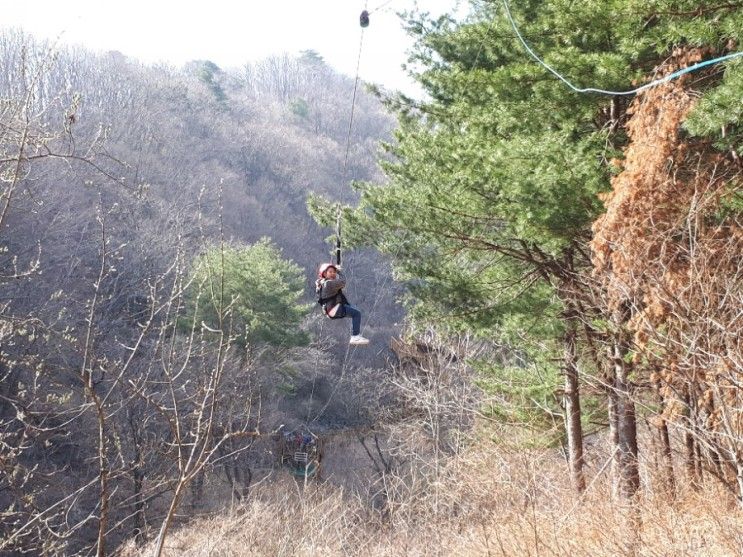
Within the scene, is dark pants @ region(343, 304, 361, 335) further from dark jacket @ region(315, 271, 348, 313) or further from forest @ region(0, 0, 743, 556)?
forest @ region(0, 0, 743, 556)

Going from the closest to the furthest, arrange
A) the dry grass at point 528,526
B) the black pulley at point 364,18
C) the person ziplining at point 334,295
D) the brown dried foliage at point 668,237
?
the brown dried foliage at point 668,237 < the dry grass at point 528,526 < the black pulley at point 364,18 < the person ziplining at point 334,295

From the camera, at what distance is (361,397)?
3130cm

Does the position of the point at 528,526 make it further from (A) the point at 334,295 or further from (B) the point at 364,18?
(B) the point at 364,18

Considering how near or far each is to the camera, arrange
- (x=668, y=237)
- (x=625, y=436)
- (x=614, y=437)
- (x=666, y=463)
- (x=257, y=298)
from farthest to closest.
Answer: (x=257, y=298), (x=614, y=437), (x=625, y=436), (x=666, y=463), (x=668, y=237)

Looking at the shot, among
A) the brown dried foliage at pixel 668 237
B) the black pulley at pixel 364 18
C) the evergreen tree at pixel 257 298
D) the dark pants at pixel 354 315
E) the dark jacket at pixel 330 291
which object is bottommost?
the evergreen tree at pixel 257 298

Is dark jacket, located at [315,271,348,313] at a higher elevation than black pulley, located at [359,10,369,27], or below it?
below

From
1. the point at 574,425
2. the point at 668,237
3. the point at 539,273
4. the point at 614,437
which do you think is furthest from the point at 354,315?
the point at 574,425

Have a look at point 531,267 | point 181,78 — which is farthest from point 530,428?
point 181,78

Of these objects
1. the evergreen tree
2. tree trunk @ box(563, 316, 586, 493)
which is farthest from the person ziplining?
the evergreen tree

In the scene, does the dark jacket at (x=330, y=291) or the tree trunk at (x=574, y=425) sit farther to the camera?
the tree trunk at (x=574, y=425)

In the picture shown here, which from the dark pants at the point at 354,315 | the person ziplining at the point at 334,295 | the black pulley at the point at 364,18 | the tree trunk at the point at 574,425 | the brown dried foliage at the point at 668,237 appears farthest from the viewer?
the tree trunk at the point at 574,425

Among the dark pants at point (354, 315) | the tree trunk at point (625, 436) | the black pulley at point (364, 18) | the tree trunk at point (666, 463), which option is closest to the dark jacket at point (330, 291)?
the dark pants at point (354, 315)

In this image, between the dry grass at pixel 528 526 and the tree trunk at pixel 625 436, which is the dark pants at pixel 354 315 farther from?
the tree trunk at pixel 625 436

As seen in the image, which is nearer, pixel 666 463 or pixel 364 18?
pixel 364 18
